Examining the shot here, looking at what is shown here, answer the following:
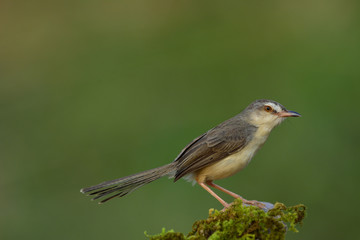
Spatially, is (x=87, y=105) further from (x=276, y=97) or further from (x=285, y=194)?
(x=285, y=194)

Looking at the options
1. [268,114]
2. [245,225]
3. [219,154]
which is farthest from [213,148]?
[245,225]

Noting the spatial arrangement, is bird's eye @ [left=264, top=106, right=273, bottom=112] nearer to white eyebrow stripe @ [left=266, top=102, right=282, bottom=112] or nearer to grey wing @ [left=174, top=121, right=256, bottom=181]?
white eyebrow stripe @ [left=266, top=102, right=282, bottom=112]

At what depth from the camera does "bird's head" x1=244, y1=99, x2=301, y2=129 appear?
6652mm

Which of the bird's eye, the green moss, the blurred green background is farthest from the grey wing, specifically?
the blurred green background

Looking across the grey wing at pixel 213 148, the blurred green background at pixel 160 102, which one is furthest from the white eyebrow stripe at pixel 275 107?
the blurred green background at pixel 160 102

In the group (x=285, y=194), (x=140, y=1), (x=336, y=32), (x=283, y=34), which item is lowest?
(x=285, y=194)

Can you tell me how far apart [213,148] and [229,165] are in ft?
0.89

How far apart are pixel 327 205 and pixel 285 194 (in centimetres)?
71

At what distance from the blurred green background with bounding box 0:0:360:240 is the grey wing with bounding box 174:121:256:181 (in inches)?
107

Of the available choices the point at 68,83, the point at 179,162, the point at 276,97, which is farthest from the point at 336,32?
the point at 179,162

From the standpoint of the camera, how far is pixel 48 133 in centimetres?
1217

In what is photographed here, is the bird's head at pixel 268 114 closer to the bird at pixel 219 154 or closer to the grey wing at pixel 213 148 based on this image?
the bird at pixel 219 154

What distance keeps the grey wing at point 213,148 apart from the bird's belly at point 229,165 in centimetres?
5

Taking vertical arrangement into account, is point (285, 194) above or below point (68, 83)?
below
